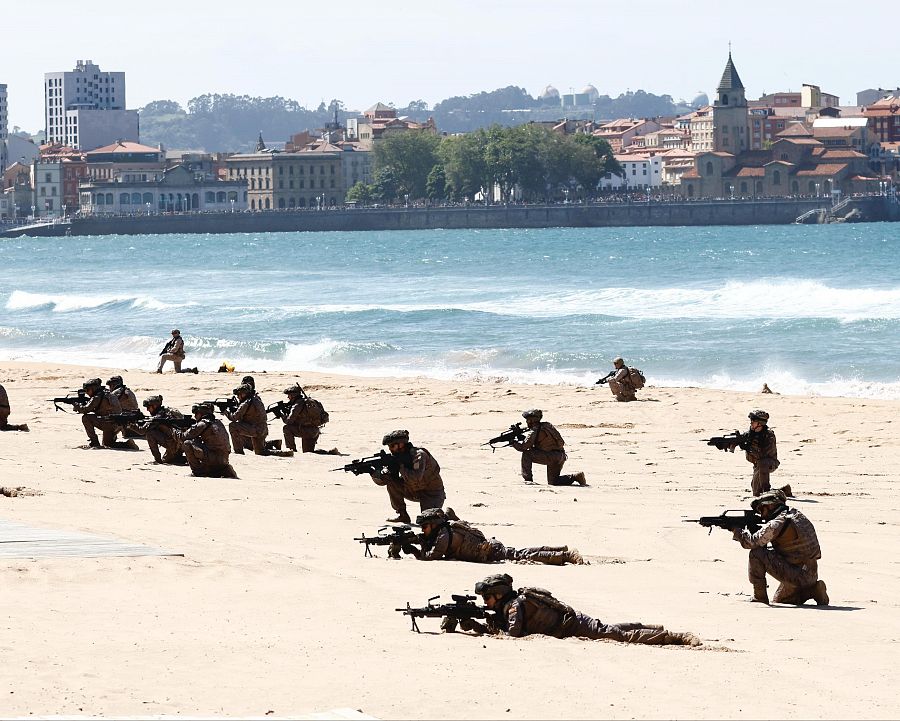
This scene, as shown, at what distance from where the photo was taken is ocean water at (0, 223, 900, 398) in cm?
3047

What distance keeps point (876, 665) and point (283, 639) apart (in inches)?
111

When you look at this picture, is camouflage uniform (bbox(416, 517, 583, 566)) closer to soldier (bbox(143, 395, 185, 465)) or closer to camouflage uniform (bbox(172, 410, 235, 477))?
camouflage uniform (bbox(172, 410, 235, 477))

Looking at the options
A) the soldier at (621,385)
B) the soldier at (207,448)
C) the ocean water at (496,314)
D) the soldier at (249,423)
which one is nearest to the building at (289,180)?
the ocean water at (496,314)

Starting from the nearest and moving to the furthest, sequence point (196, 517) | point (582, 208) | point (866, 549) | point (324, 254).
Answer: point (866, 549)
point (196, 517)
point (324, 254)
point (582, 208)

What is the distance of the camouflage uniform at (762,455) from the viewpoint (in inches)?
536

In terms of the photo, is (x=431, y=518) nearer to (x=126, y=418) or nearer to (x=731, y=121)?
(x=126, y=418)

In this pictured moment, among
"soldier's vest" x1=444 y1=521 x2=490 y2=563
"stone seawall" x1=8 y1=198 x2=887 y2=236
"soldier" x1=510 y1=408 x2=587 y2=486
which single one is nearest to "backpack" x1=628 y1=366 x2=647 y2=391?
"soldier" x1=510 y1=408 x2=587 y2=486

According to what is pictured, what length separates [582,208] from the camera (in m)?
155

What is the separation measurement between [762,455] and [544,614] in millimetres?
5179

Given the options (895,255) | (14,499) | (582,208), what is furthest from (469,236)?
(14,499)

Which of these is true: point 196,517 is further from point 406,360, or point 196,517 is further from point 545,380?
point 406,360

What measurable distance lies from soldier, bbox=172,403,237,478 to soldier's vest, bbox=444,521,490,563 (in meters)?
4.29

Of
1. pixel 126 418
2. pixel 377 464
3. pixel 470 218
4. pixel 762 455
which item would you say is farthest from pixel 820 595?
pixel 470 218

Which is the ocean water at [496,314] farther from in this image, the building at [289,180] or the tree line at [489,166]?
the building at [289,180]
